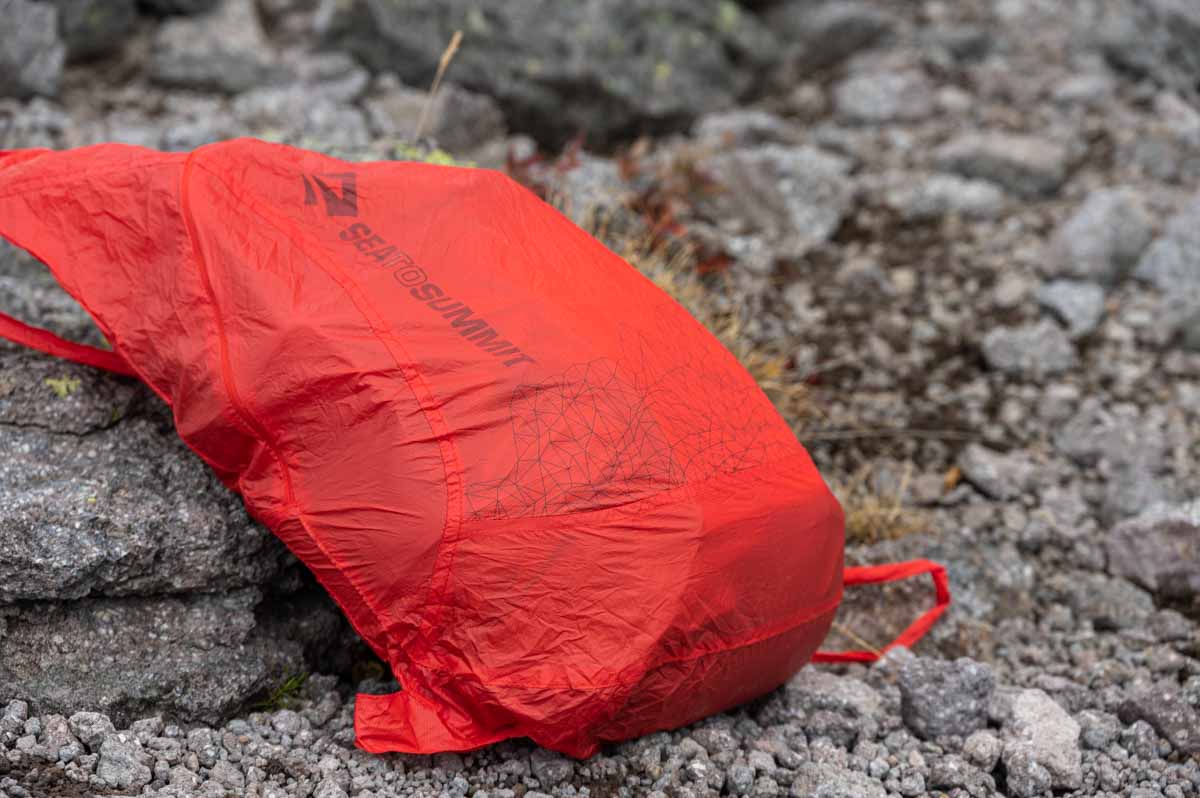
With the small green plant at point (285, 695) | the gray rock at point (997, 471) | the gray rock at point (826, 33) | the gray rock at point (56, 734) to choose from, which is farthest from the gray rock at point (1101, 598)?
the gray rock at point (826, 33)

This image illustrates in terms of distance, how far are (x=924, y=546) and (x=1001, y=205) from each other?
2.24 m

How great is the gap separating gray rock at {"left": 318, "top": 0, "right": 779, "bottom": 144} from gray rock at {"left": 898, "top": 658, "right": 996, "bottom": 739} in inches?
136

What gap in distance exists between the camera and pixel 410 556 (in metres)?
2.38

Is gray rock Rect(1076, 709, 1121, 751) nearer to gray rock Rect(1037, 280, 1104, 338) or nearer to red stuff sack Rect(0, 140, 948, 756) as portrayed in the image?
red stuff sack Rect(0, 140, 948, 756)

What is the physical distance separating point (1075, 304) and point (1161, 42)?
210 centimetres

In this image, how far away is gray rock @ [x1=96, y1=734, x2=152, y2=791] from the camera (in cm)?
227

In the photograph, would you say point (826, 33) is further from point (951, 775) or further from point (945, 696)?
point (951, 775)

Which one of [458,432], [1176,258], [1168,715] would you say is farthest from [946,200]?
[458,432]

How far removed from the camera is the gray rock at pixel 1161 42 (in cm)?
582

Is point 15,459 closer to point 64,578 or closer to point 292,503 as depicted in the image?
point 64,578

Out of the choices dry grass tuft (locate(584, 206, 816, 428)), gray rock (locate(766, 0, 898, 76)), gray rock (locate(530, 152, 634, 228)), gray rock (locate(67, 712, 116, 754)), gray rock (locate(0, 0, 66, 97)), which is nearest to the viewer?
gray rock (locate(67, 712, 116, 754))

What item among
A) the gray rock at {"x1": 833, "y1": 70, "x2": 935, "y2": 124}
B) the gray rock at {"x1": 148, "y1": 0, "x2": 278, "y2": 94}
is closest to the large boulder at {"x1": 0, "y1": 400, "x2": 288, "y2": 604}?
the gray rock at {"x1": 148, "y1": 0, "x2": 278, "y2": 94}

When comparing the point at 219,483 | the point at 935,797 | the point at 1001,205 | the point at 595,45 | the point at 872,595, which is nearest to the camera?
the point at 935,797

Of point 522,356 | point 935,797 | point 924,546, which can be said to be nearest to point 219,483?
point 522,356
